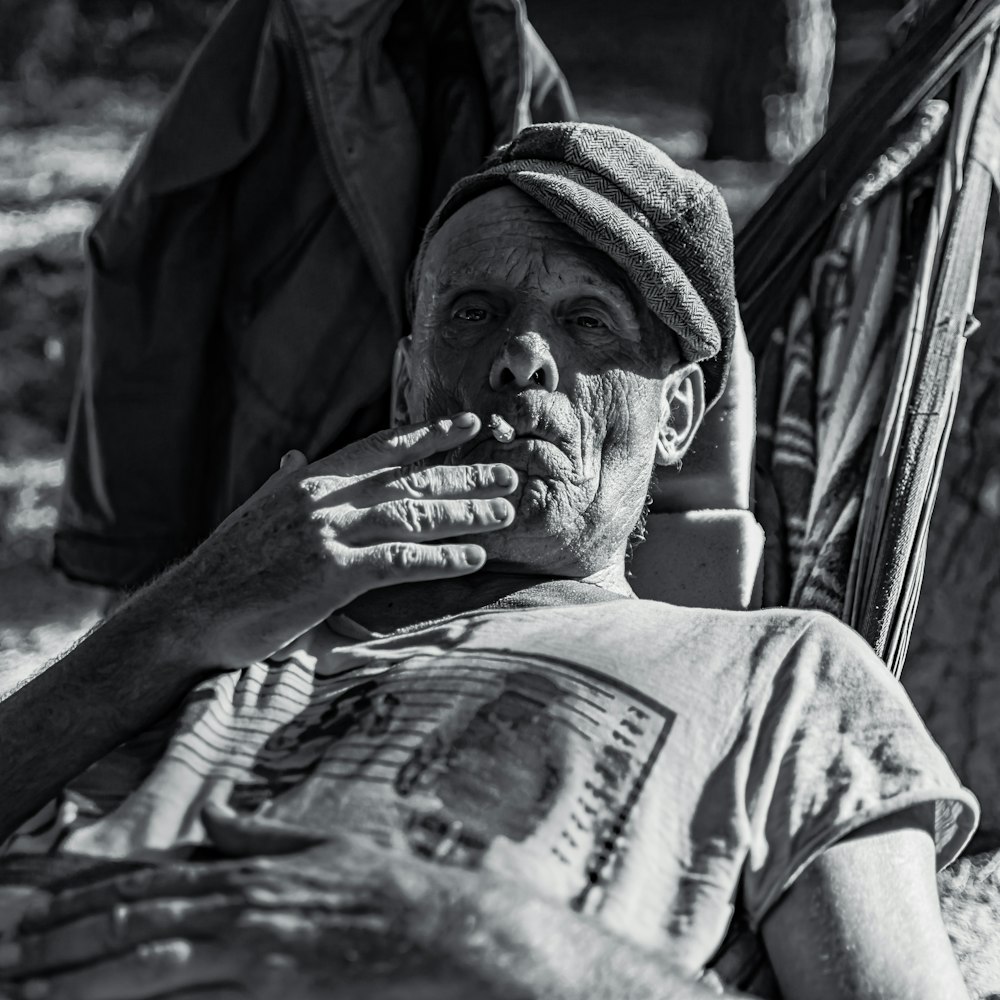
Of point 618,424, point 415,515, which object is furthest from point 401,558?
point 618,424

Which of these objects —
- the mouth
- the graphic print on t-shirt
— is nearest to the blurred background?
the mouth

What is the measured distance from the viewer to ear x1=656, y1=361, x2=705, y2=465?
2.52 metres

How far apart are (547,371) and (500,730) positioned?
0.57 meters

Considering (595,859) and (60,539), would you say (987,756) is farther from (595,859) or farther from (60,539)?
(60,539)

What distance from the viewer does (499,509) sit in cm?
198

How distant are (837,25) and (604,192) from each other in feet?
9.24

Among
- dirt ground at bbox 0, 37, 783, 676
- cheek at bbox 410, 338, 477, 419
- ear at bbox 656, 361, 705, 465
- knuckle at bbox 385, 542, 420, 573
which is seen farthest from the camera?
dirt ground at bbox 0, 37, 783, 676

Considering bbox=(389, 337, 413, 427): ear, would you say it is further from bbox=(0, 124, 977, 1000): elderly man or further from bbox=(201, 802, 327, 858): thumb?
bbox=(201, 802, 327, 858): thumb

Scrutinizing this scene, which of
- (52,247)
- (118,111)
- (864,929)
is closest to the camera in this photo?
(864,929)

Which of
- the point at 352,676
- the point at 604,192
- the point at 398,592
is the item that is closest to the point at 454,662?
the point at 352,676

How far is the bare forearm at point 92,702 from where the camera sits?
6.61 ft

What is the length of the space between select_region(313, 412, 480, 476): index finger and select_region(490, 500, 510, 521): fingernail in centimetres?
10

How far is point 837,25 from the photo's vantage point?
16.1ft

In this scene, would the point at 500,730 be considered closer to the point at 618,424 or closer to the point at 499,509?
the point at 499,509
